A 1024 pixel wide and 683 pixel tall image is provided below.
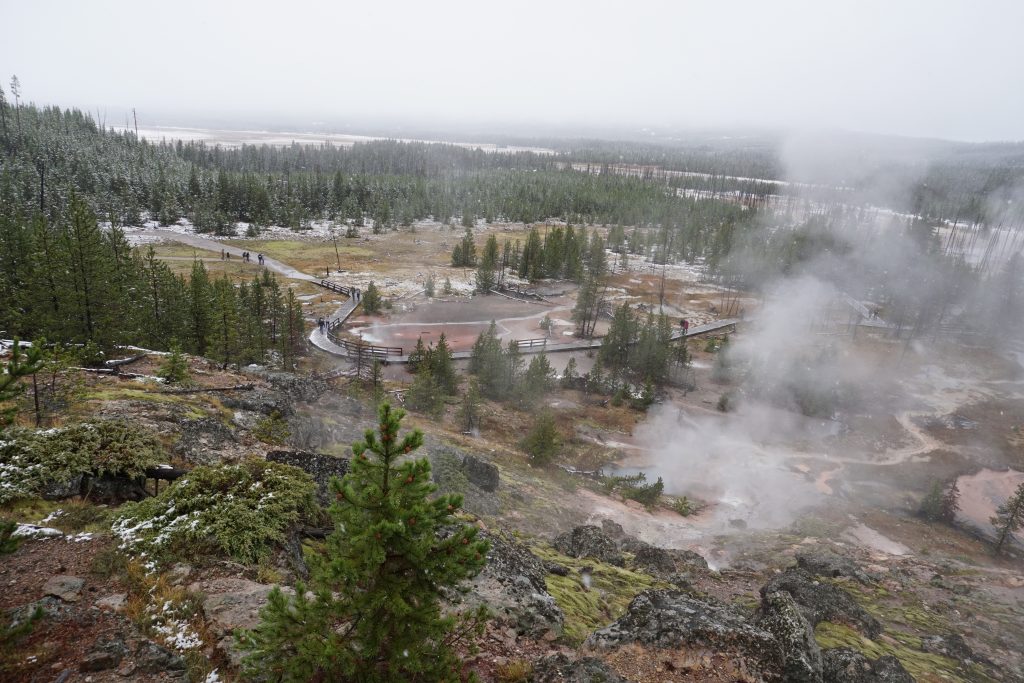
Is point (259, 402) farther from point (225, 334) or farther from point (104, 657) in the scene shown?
point (225, 334)

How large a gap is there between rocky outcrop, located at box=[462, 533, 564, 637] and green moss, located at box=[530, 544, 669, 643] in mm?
582

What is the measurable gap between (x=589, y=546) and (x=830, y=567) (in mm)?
10689

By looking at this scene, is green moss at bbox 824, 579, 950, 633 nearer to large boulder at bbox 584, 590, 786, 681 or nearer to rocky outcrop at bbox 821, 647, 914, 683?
rocky outcrop at bbox 821, 647, 914, 683

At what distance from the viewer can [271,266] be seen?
277ft

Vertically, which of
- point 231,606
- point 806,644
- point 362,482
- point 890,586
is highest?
point 362,482

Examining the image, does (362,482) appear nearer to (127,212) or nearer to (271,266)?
(271,266)

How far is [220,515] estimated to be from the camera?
389 inches

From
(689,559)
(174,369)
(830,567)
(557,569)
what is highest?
(174,369)

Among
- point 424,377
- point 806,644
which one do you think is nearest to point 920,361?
point 424,377

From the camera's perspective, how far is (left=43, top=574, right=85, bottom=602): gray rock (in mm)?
8156

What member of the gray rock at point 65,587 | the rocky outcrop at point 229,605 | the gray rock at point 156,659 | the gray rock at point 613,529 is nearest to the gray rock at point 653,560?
the gray rock at point 613,529

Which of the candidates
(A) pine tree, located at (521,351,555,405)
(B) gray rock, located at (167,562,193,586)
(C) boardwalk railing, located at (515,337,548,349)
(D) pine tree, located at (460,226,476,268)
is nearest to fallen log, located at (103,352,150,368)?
(B) gray rock, located at (167,562,193,586)

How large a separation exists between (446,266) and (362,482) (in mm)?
89073

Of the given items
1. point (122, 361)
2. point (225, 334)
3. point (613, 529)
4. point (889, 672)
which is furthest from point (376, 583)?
point (225, 334)
